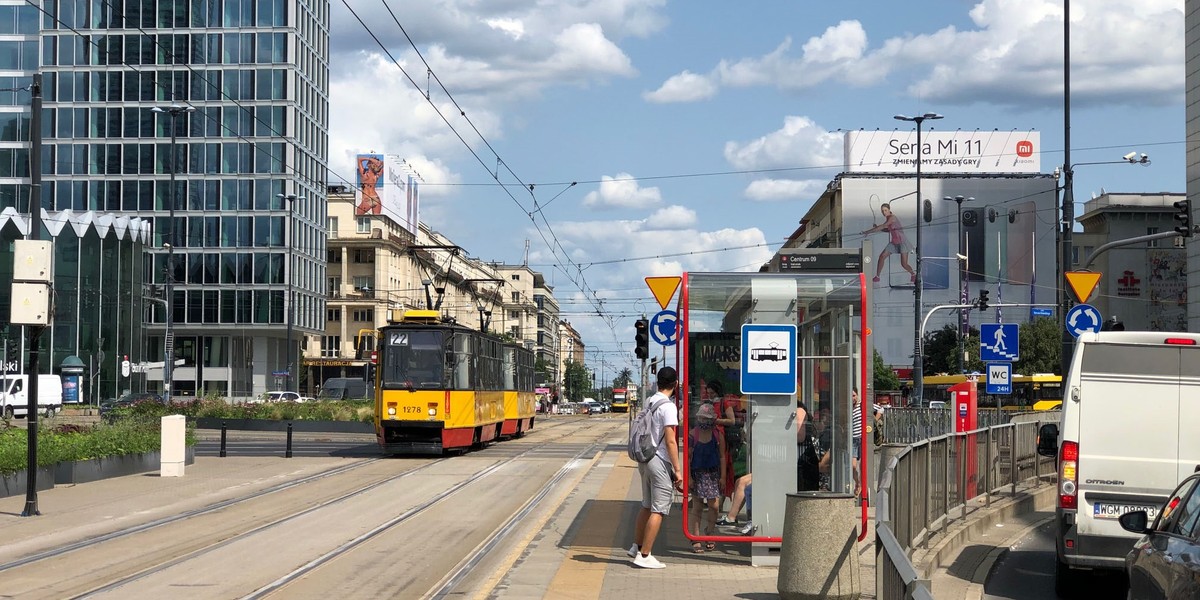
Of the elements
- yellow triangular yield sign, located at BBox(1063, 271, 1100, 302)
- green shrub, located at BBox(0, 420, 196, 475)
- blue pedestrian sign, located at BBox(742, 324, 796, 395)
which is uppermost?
yellow triangular yield sign, located at BBox(1063, 271, 1100, 302)

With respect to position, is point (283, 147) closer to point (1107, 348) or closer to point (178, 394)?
point (178, 394)

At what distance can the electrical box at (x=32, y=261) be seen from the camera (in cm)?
1778

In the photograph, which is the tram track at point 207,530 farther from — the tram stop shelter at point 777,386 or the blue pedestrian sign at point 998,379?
the blue pedestrian sign at point 998,379

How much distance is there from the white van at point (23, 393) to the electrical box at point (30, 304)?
37962 mm

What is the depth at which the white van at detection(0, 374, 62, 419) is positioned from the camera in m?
55.9

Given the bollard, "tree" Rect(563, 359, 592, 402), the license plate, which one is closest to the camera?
the bollard

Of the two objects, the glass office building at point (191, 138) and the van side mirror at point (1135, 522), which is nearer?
the van side mirror at point (1135, 522)

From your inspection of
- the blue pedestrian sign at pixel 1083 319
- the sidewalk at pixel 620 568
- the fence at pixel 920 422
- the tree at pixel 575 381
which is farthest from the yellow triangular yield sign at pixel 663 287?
the tree at pixel 575 381

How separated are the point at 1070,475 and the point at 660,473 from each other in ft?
11.7

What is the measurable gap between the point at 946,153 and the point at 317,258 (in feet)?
174

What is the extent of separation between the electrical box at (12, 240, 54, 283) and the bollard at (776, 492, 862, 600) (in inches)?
461

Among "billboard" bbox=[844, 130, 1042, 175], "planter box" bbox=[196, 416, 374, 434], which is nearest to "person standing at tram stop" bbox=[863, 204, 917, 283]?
"billboard" bbox=[844, 130, 1042, 175]

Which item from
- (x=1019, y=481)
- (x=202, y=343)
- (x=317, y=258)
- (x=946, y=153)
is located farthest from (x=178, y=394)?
(x=1019, y=481)

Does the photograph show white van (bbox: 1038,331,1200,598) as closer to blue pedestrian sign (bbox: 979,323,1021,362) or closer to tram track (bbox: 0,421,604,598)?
tram track (bbox: 0,421,604,598)
